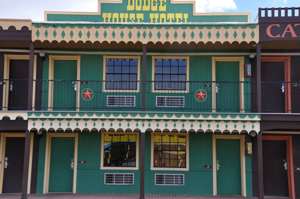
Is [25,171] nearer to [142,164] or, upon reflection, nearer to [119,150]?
[119,150]

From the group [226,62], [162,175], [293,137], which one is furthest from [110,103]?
[293,137]

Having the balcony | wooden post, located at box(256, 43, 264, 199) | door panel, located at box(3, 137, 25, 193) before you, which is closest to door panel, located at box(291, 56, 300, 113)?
the balcony

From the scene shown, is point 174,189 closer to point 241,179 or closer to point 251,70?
point 241,179

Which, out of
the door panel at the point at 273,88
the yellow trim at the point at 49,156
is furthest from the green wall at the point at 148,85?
the yellow trim at the point at 49,156

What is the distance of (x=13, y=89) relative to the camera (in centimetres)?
Answer: 1369

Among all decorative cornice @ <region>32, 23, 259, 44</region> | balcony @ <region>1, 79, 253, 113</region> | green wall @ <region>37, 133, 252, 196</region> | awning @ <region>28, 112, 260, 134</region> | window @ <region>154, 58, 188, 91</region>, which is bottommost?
green wall @ <region>37, 133, 252, 196</region>

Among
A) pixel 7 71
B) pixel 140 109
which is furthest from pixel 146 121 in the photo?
pixel 7 71

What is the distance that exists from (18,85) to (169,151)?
6355 millimetres

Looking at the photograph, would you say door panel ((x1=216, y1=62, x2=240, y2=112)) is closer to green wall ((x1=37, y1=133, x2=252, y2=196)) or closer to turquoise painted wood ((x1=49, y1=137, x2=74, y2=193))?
green wall ((x1=37, y1=133, x2=252, y2=196))

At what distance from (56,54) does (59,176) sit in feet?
15.3

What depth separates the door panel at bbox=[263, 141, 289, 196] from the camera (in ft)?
43.9

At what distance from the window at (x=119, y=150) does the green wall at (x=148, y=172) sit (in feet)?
0.93

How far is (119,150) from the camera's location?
13.7m

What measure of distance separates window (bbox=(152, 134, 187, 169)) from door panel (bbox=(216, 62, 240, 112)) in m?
1.97
